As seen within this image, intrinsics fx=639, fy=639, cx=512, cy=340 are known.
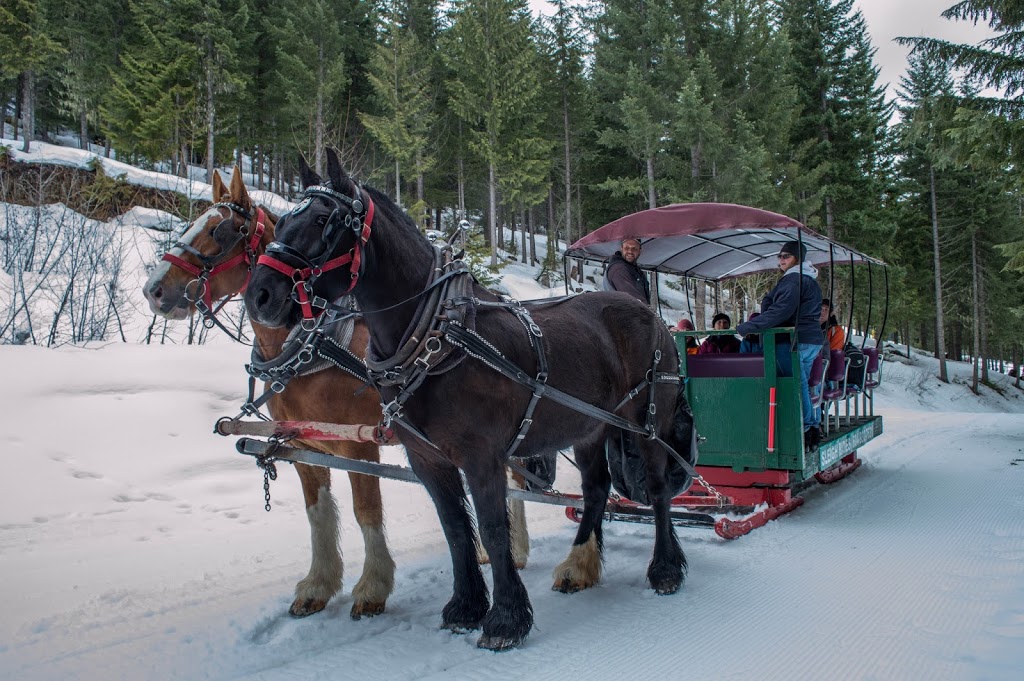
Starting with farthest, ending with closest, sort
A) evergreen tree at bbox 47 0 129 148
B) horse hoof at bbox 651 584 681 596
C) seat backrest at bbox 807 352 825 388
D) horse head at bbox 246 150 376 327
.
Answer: evergreen tree at bbox 47 0 129 148 < seat backrest at bbox 807 352 825 388 < horse hoof at bbox 651 584 681 596 < horse head at bbox 246 150 376 327

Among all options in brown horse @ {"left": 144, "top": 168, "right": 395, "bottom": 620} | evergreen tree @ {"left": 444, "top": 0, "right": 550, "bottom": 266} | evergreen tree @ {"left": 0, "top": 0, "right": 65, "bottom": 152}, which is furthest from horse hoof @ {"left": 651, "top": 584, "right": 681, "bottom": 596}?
evergreen tree @ {"left": 0, "top": 0, "right": 65, "bottom": 152}

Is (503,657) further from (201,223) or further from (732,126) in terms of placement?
(732,126)

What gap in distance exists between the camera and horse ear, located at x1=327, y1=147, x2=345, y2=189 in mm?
2742

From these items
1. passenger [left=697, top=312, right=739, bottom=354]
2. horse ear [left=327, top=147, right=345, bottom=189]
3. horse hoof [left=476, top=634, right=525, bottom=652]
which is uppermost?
horse ear [left=327, top=147, right=345, bottom=189]

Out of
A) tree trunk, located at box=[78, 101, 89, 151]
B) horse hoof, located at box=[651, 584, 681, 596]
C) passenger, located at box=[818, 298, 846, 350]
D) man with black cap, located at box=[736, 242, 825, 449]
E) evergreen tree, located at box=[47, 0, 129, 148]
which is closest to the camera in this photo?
horse hoof, located at box=[651, 584, 681, 596]

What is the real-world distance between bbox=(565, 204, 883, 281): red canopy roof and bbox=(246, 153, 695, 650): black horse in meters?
2.26

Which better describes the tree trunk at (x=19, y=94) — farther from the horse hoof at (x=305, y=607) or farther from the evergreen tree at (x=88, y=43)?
the horse hoof at (x=305, y=607)

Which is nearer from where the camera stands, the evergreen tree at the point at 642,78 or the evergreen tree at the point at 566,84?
the evergreen tree at the point at 642,78

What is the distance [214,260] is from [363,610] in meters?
2.12

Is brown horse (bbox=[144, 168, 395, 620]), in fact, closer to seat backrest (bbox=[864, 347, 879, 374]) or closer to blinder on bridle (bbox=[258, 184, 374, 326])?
blinder on bridle (bbox=[258, 184, 374, 326])

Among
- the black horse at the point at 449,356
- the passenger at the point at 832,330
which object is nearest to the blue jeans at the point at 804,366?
the passenger at the point at 832,330

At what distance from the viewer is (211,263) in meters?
3.61

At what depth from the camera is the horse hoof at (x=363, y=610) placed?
11.4ft

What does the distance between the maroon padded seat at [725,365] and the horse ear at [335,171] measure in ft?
13.2
